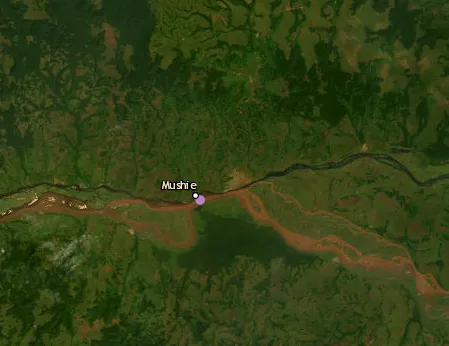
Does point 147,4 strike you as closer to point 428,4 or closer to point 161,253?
point 161,253

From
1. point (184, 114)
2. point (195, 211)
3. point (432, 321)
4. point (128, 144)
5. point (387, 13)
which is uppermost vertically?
point (387, 13)

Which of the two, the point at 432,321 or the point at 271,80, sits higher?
the point at 271,80

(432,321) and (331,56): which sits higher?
(331,56)

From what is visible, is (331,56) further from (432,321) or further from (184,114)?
(432,321)

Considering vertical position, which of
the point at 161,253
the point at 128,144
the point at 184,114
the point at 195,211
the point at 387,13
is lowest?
the point at 161,253

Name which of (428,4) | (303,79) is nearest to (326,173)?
(303,79)

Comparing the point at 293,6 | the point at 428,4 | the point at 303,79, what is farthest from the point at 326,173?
the point at 428,4
